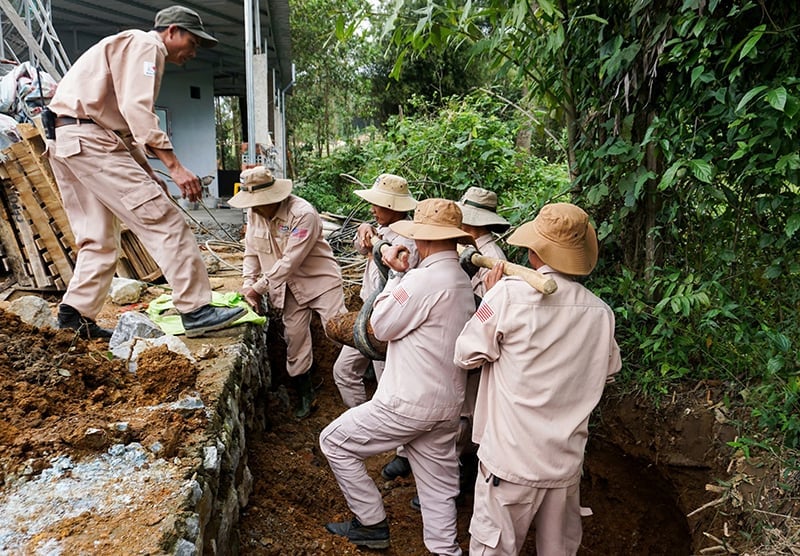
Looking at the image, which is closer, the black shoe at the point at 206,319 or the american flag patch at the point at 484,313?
the american flag patch at the point at 484,313

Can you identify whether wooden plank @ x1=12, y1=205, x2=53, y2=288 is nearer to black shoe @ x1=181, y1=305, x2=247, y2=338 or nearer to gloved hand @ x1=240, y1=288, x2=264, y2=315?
gloved hand @ x1=240, y1=288, x2=264, y2=315

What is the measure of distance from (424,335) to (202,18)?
8.74 meters

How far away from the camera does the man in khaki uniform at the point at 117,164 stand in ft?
9.56

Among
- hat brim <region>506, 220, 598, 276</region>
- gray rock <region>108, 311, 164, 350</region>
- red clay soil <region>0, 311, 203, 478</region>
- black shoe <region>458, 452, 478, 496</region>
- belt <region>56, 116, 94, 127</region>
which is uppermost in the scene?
belt <region>56, 116, 94, 127</region>

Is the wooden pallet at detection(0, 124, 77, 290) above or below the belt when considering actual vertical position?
below

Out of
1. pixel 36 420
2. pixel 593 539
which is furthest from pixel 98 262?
pixel 593 539

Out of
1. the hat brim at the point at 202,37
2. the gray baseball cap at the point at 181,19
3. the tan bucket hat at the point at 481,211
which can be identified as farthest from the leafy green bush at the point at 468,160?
the gray baseball cap at the point at 181,19

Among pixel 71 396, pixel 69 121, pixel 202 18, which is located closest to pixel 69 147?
pixel 69 121

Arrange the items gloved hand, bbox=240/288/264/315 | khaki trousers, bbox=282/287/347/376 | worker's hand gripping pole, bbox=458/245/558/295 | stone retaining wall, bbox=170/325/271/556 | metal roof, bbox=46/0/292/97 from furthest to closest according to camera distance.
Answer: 1. metal roof, bbox=46/0/292/97
2. khaki trousers, bbox=282/287/347/376
3. gloved hand, bbox=240/288/264/315
4. worker's hand gripping pole, bbox=458/245/558/295
5. stone retaining wall, bbox=170/325/271/556

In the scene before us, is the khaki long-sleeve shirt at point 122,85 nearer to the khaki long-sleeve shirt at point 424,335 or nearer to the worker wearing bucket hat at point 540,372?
the khaki long-sleeve shirt at point 424,335

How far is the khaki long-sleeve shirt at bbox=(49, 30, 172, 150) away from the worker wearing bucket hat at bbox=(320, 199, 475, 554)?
1402mm

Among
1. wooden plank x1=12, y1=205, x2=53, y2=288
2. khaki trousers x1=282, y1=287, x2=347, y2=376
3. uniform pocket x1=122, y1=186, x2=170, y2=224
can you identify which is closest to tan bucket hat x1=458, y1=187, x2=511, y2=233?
khaki trousers x1=282, y1=287, x2=347, y2=376

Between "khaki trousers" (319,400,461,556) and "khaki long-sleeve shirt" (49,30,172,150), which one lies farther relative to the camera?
"khaki long-sleeve shirt" (49,30,172,150)

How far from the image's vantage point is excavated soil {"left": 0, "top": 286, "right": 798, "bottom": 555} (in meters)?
2.01
